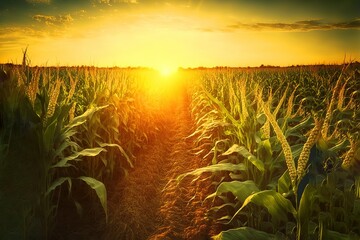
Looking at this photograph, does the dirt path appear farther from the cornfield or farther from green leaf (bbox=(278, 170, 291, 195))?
green leaf (bbox=(278, 170, 291, 195))

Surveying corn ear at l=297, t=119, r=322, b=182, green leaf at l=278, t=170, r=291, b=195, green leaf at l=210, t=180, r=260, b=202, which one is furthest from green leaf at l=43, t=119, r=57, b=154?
corn ear at l=297, t=119, r=322, b=182

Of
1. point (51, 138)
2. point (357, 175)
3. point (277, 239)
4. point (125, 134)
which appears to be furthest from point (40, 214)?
point (125, 134)

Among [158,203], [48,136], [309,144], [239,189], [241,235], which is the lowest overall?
[158,203]

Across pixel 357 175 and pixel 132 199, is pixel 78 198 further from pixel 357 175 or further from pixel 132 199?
pixel 357 175

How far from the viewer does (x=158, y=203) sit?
177 inches

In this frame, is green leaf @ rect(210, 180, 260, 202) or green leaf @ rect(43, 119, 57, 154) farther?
green leaf @ rect(43, 119, 57, 154)

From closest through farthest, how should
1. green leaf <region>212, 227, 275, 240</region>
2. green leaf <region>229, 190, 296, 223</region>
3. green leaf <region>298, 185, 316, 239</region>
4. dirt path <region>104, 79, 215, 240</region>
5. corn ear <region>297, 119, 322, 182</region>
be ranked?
1. corn ear <region>297, 119, 322, 182</region>
2. green leaf <region>298, 185, 316, 239</region>
3. green leaf <region>212, 227, 275, 240</region>
4. green leaf <region>229, 190, 296, 223</region>
5. dirt path <region>104, 79, 215, 240</region>

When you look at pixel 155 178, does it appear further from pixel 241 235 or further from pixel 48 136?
pixel 241 235

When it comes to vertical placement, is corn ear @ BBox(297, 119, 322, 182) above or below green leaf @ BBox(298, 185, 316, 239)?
above

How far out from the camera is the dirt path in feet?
12.1

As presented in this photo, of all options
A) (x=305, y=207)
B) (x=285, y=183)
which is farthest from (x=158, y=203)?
(x=305, y=207)

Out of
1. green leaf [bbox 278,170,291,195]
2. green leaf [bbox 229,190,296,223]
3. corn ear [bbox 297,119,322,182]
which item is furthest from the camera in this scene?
green leaf [bbox 278,170,291,195]

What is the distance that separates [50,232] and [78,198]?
92cm

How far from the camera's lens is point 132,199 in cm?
436
